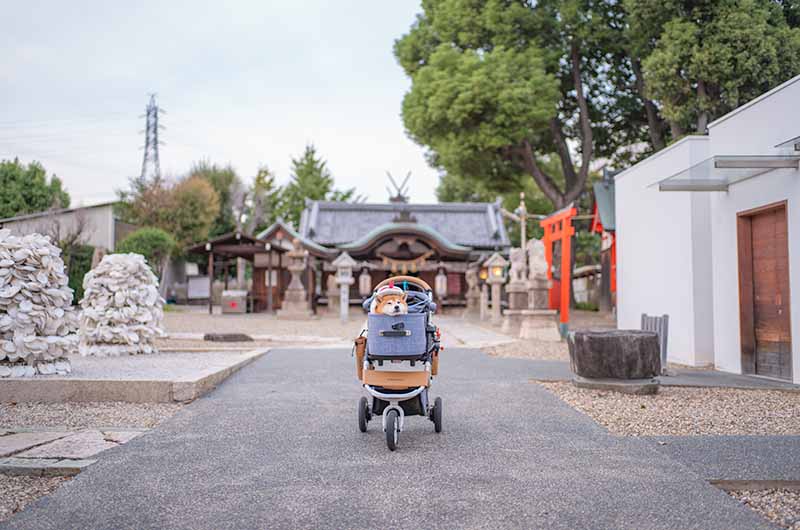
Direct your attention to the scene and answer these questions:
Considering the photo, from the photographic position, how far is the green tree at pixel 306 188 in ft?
140

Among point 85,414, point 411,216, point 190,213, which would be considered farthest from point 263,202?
point 85,414

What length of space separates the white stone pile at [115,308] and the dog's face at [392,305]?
588cm

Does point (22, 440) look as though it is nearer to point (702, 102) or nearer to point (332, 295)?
point (702, 102)

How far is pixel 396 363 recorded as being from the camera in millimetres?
4730

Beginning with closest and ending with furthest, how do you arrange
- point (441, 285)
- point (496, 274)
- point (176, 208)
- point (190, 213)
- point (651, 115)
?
point (651, 115)
point (496, 274)
point (441, 285)
point (176, 208)
point (190, 213)

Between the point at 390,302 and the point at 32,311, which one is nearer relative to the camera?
the point at 390,302

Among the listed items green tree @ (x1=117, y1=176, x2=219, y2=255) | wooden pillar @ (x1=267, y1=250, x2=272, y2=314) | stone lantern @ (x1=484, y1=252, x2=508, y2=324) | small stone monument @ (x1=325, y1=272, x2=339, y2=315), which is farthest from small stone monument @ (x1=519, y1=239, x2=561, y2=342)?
green tree @ (x1=117, y1=176, x2=219, y2=255)

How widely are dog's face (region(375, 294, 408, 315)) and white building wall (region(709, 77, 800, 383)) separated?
5.39 meters

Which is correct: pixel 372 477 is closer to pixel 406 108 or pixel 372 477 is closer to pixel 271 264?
pixel 406 108

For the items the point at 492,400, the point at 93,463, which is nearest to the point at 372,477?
the point at 93,463

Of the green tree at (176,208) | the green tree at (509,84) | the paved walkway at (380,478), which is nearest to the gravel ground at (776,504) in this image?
Result: the paved walkway at (380,478)

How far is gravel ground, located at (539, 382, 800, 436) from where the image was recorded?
5.21 m

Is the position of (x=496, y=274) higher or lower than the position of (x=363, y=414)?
higher

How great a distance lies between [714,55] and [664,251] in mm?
6557
